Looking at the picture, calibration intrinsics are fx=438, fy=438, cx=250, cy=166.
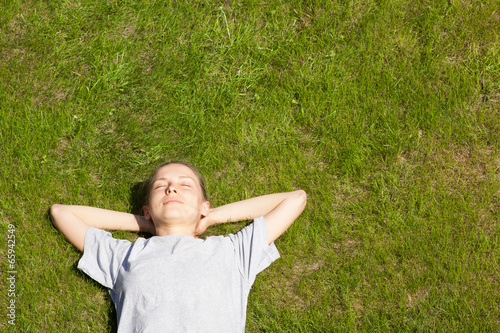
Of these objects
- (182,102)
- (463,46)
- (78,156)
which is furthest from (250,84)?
(463,46)

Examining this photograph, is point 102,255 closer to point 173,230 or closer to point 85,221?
point 85,221

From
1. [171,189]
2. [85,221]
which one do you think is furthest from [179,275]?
[85,221]

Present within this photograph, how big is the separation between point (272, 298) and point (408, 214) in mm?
1521

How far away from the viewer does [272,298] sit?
4.09 meters

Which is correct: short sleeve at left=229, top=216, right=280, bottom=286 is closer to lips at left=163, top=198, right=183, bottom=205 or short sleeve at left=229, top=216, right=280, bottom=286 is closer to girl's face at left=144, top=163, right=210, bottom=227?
girl's face at left=144, top=163, right=210, bottom=227

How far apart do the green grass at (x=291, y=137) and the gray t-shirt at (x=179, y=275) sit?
38cm

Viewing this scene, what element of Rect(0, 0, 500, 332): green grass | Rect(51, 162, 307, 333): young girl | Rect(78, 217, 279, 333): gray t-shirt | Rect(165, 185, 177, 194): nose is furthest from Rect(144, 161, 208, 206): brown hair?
Rect(78, 217, 279, 333): gray t-shirt

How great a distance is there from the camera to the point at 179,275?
3521 mm

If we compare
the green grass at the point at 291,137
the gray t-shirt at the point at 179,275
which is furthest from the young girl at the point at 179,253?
the green grass at the point at 291,137

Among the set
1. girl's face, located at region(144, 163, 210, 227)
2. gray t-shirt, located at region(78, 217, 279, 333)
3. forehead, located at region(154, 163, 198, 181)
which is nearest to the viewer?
gray t-shirt, located at region(78, 217, 279, 333)

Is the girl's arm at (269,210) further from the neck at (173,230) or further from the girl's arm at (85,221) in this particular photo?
the girl's arm at (85,221)

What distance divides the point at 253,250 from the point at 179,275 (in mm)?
665

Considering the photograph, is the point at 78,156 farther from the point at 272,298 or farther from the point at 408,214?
the point at 408,214

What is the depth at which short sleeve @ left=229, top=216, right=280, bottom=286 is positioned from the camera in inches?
148
